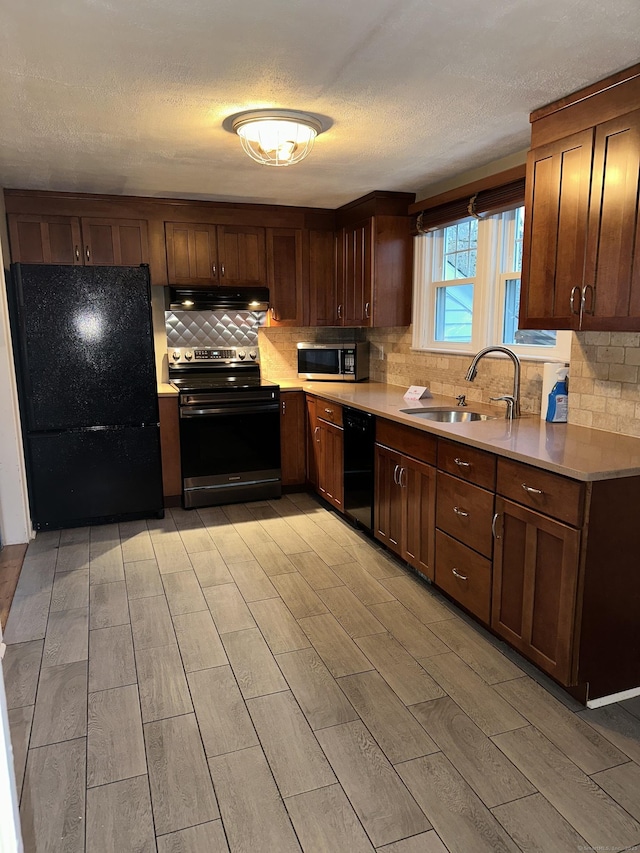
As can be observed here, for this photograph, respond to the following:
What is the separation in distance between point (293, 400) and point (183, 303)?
3.72 feet

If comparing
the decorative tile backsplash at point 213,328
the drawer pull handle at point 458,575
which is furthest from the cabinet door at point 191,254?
the drawer pull handle at point 458,575

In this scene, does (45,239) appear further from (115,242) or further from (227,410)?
(227,410)

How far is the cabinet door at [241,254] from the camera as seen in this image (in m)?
4.61

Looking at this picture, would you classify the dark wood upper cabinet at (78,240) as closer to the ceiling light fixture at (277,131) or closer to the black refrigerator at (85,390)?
the black refrigerator at (85,390)

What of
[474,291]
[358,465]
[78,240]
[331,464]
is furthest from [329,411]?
[78,240]

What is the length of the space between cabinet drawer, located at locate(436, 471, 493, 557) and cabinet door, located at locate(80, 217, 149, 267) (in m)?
2.82

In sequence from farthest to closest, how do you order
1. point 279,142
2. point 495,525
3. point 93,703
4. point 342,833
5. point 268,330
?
point 268,330
point 279,142
point 495,525
point 93,703
point 342,833

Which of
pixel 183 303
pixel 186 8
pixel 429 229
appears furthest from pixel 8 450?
pixel 429 229

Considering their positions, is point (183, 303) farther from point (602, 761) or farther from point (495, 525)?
point (602, 761)

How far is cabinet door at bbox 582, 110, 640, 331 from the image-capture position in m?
2.17

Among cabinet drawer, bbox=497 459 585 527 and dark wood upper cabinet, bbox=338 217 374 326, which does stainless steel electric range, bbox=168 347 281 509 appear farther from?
cabinet drawer, bbox=497 459 585 527

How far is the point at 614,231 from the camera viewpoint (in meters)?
2.25

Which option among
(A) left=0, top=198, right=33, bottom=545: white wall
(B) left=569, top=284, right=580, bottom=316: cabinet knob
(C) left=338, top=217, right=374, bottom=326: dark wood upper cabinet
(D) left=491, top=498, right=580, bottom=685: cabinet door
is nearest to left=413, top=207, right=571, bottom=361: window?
(C) left=338, top=217, right=374, bottom=326: dark wood upper cabinet

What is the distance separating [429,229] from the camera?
403 cm
